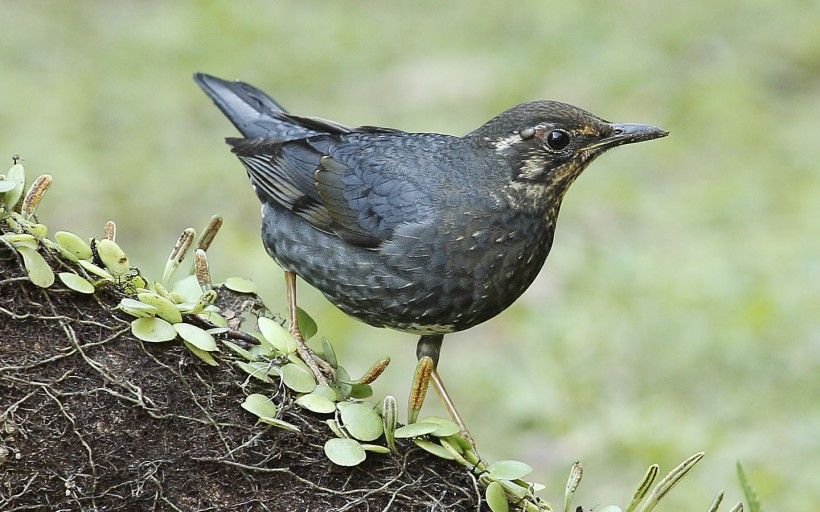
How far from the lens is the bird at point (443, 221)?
3473 mm

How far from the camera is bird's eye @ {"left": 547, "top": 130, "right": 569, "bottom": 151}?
3525mm

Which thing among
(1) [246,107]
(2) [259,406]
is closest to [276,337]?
(2) [259,406]

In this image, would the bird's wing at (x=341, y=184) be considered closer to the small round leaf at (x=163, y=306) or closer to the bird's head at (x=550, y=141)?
the bird's head at (x=550, y=141)

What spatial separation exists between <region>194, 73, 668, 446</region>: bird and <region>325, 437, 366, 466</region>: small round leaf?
0.48m

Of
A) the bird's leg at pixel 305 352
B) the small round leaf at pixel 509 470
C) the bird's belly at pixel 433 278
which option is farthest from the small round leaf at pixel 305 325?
the small round leaf at pixel 509 470

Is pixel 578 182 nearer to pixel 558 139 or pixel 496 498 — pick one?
pixel 558 139

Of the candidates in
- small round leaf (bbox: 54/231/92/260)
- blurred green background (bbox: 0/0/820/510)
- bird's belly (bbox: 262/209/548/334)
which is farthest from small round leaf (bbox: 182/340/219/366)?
blurred green background (bbox: 0/0/820/510)

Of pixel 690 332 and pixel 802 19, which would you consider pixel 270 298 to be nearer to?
pixel 690 332

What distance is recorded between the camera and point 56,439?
99.4 inches

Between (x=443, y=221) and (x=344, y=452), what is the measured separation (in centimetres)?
107

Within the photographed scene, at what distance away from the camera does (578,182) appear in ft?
26.1

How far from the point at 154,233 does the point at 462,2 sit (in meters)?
5.42

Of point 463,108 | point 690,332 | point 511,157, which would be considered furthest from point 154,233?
point 511,157

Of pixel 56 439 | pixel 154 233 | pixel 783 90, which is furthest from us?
pixel 783 90
